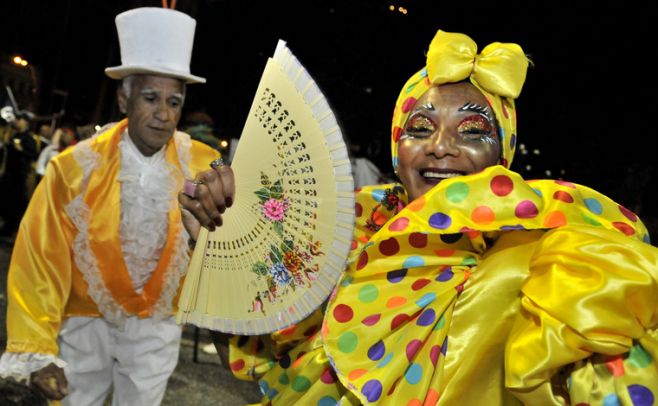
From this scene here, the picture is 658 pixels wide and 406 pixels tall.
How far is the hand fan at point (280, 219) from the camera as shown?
147cm

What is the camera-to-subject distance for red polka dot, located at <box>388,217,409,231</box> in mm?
1474

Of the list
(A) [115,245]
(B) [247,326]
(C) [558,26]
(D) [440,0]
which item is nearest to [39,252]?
(A) [115,245]

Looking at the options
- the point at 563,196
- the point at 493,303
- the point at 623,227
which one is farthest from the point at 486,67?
the point at 493,303

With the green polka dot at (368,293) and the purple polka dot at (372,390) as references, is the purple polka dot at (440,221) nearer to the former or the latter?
the green polka dot at (368,293)

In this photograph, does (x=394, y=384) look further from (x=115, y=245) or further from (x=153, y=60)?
(x=153, y=60)

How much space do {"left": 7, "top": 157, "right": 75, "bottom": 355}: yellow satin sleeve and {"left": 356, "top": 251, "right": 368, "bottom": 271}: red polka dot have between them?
1592mm

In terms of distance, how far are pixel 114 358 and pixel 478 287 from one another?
81.5 inches

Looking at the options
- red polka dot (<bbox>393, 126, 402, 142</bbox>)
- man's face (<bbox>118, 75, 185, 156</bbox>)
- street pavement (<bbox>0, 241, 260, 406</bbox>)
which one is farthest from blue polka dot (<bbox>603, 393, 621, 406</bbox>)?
street pavement (<bbox>0, 241, 260, 406</bbox>)

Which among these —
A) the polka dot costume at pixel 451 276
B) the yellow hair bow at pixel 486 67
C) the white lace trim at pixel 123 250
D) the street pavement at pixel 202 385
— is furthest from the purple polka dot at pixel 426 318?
the street pavement at pixel 202 385

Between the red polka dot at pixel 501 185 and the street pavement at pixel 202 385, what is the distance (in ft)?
11.4

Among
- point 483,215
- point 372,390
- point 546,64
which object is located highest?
point 546,64

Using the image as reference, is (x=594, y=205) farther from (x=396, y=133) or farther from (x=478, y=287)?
(x=396, y=133)

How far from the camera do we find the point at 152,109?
2936 millimetres

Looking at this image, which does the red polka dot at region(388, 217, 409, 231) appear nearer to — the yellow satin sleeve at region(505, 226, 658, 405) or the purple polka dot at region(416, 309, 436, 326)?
the purple polka dot at region(416, 309, 436, 326)
